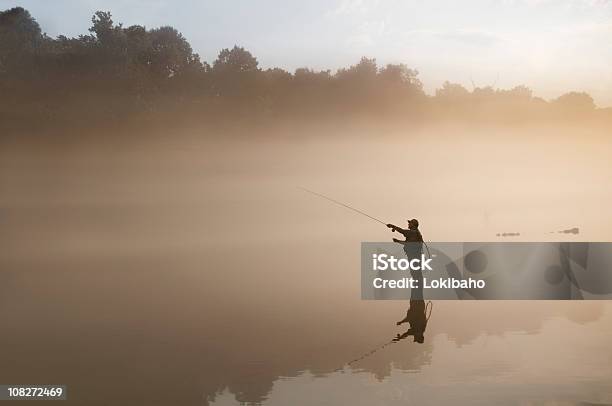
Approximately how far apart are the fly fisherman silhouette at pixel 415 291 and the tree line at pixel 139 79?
8251 cm

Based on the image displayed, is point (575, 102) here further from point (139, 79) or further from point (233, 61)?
point (139, 79)

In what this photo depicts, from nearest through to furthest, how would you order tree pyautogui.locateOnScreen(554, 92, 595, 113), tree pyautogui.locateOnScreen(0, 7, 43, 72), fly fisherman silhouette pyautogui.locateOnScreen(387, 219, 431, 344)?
1. fly fisherman silhouette pyautogui.locateOnScreen(387, 219, 431, 344)
2. tree pyautogui.locateOnScreen(0, 7, 43, 72)
3. tree pyautogui.locateOnScreen(554, 92, 595, 113)

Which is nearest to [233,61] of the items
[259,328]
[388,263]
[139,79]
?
[139,79]

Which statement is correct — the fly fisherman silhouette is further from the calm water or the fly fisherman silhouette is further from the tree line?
the tree line

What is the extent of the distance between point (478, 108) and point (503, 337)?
521 feet

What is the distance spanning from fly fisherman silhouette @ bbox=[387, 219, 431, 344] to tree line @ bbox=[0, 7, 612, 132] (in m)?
82.5

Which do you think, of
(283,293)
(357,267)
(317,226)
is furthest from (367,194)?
(283,293)

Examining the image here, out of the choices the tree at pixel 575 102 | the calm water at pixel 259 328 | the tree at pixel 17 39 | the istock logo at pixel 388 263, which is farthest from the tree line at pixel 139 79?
the istock logo at pixel 388 263

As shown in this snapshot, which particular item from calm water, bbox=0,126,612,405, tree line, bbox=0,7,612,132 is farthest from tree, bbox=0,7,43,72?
calm water, bbox=0,126,612,405

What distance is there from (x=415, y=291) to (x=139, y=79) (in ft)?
270

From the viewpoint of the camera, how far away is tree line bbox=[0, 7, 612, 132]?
10419cm

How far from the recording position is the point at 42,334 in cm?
2311

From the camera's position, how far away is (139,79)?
104000mm

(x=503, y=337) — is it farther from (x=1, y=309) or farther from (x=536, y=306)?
(x=1, y=309)
